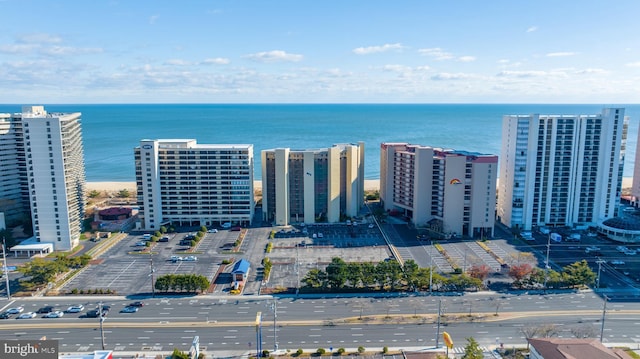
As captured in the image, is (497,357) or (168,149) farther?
(168,149)

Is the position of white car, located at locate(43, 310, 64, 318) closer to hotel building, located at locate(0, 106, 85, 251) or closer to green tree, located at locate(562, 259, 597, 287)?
hotel building, located at locate(0, 106, 85, 251)

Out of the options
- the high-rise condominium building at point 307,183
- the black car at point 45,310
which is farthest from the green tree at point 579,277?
the black car at point 45,310

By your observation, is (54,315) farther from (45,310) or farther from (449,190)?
(449,190)

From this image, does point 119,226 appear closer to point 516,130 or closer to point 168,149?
point 168,149

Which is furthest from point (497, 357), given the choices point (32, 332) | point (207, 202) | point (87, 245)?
point (87, 245)

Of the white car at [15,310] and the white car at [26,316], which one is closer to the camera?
the white car at [26,316]

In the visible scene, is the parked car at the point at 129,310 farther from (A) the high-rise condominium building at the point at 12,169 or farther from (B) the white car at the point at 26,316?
(A) the high-rise condominium building at the point at 12,169

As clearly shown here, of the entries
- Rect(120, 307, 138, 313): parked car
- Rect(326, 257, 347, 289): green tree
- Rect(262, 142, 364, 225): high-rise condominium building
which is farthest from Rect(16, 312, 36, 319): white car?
Rect(262, 142, 364, 225): high-rise condominium building
